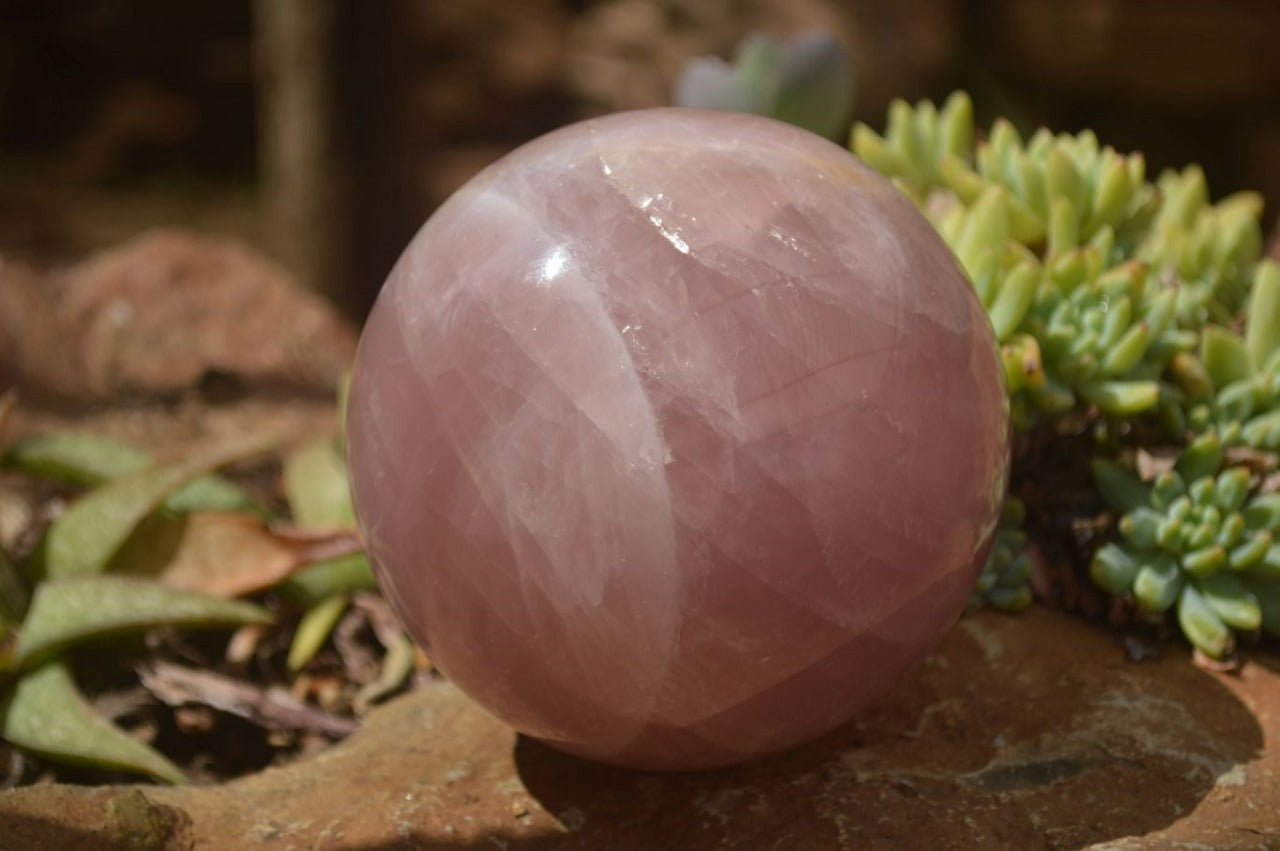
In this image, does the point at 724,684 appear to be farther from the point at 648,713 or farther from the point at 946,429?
the point at 946,429

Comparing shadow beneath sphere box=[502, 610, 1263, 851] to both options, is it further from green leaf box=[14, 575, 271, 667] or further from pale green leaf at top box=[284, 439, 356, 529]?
pale green leaf at top box=[284, 439, 356, 529]

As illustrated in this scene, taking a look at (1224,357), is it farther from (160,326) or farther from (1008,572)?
(160,326)

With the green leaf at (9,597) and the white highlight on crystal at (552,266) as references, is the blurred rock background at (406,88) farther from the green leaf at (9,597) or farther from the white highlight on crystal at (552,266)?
the white highlight on crystal at (552,266)

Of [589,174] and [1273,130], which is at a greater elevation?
[589,174]

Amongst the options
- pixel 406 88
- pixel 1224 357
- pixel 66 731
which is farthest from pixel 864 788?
pixel 406 88

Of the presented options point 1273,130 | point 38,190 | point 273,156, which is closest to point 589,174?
point 273,156

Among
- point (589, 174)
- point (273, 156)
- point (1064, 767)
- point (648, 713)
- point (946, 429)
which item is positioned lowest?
point (273, 156)

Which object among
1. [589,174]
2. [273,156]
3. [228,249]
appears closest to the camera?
[589,174]
